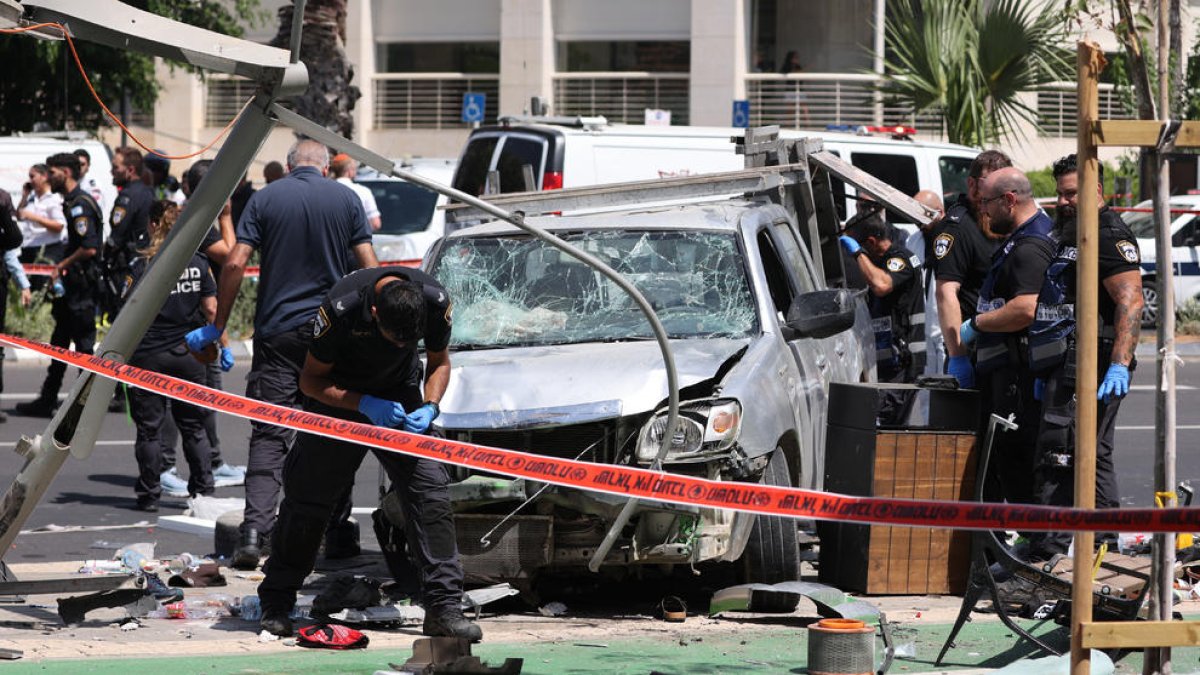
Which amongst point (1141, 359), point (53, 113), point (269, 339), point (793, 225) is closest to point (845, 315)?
point (793, 225)

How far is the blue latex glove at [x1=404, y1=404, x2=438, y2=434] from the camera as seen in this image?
641cm

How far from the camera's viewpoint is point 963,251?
332 inches

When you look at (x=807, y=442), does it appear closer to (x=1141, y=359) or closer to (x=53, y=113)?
(x=1141, y=359)

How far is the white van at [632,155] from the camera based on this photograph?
572 inches

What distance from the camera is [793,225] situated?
8.84 m

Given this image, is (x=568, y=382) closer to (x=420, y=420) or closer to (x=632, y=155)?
(x=420, y=420)

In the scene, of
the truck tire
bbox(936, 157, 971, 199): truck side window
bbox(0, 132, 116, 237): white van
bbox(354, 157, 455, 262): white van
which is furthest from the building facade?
the truck tire

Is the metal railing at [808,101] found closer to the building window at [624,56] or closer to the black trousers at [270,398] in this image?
the building window at [624,56]

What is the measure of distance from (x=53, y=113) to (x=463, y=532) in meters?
22.0

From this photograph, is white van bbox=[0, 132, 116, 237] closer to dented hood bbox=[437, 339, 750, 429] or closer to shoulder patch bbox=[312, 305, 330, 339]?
dented hood bbox=[437, 339, 750, 429]

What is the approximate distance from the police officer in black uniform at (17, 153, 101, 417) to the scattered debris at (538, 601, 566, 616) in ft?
22.8

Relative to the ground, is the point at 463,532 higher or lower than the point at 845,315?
lower

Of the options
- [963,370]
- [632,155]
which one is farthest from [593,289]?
[632,155]

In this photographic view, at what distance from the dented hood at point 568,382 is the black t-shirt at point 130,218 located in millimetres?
4912
